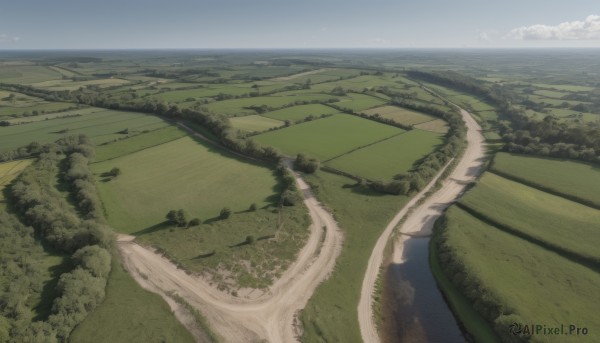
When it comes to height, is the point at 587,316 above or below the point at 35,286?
below

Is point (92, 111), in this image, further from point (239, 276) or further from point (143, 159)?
point (239, 276)

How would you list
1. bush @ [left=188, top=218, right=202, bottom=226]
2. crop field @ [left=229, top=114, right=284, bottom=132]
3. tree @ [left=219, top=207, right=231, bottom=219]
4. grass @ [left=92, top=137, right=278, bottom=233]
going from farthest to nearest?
crop field @ [left=229, top=114, right=284, bottom=132], grass @ [left=92, top=137, right=278, bottom=233], tree @ [left=219, top=207, right=231, bottom=219], bush @ [left=188, top=218, right=202, bottom=226]

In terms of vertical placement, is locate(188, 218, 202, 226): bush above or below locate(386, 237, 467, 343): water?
above

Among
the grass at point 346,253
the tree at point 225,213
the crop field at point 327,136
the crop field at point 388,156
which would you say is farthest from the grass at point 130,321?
the crop field at point 327,136

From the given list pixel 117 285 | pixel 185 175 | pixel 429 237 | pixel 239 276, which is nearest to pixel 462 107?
pixel 429 237

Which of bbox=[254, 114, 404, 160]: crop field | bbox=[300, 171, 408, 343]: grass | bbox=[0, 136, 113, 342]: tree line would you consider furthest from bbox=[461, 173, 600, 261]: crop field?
bbox=[0, 136, 113, 342]: tree line

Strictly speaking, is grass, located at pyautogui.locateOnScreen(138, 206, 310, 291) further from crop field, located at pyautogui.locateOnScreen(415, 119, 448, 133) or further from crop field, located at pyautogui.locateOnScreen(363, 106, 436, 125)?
crop field, located at pyautogui.locateOnScreen(363, 106, 436, 125)

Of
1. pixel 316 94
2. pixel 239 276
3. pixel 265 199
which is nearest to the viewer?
pixel 239 276

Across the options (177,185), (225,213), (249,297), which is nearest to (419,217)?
(225,213)

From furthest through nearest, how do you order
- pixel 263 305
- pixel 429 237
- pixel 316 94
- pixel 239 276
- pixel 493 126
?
pixel 316 94, pixel 493 126, pixel 429 237, pixel 239 276, pixel 263 305
